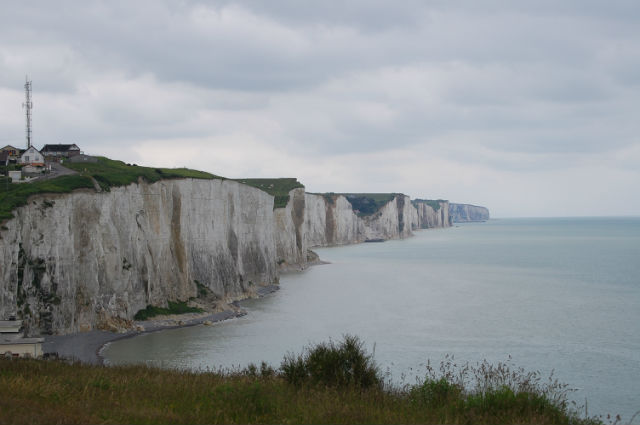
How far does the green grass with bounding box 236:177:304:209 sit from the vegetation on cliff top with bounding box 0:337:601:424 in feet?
270

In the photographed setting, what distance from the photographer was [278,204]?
92188 millimetres

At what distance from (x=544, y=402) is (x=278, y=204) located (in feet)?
271

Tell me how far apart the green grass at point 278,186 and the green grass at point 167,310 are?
165ft

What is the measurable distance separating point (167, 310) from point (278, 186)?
66.8m

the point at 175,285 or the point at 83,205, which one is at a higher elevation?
the point at 83,205

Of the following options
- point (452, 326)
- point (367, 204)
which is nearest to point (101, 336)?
point (452, 326)

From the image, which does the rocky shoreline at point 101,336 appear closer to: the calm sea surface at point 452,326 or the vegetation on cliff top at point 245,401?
the calm sea surface at point 452,326

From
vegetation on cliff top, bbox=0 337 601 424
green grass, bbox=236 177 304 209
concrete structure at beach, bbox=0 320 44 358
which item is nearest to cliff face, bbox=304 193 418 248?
green grass, bbox=236 177 304 209

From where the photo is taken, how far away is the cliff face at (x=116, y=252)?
111ft

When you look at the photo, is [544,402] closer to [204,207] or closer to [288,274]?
[204,207]

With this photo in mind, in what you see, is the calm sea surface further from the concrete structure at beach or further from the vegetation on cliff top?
the vegetation on cliff top

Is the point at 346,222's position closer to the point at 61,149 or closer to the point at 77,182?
the point at 61,149

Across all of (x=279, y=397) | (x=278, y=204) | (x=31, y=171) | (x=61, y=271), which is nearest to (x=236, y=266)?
(x=31, y=171)

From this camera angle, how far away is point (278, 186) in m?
108
